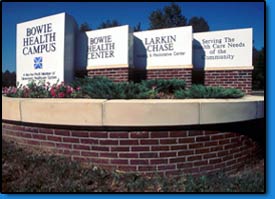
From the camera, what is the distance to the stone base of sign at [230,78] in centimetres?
611

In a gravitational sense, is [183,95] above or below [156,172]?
above

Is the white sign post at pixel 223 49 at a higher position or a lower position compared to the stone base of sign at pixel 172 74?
higher

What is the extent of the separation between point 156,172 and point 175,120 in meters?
0.64

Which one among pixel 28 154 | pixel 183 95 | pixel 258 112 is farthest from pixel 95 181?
pixel 258 112

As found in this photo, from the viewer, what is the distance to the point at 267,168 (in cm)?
267

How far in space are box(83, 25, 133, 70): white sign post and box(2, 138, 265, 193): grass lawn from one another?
3310 millimetres

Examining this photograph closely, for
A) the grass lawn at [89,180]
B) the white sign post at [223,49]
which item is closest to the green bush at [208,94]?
the grass lawn at [89,180]

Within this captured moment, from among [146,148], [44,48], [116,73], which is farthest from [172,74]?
[146,148]

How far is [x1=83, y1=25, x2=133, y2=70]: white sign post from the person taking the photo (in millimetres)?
5562

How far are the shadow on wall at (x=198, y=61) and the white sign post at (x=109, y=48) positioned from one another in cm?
185

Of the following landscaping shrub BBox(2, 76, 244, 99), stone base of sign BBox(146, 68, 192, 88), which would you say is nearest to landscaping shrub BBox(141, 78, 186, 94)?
landscaping shrub BBox(2, 76, 244, 99)

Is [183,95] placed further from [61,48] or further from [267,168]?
[61,48]

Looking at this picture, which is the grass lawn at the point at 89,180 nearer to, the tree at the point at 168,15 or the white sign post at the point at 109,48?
the tree at the point at 168,15

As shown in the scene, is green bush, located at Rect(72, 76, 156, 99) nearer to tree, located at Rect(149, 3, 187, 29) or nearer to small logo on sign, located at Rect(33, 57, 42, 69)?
tree, located at Rect(149, 3, 187, 29)
